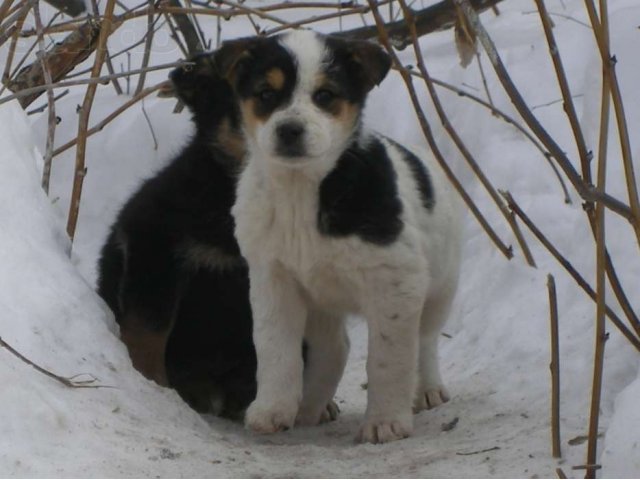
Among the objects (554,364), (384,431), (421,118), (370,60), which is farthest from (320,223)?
(554,364)

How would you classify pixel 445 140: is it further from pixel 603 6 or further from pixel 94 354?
pixel 603 6

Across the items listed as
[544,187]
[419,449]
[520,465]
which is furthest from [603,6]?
[544,187]

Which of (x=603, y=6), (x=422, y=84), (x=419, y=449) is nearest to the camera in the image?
(x=603, y=6)

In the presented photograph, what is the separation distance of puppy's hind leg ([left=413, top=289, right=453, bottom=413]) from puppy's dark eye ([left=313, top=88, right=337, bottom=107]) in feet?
2.92

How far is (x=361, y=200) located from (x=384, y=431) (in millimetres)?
716

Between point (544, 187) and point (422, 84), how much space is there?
1.32 m

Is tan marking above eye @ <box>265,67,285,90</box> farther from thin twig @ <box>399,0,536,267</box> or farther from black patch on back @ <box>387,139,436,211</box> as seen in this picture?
black patch on back @ <box>387,139,436,211</box>

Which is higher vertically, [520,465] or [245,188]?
[245,188]

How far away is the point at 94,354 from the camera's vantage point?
4.07m

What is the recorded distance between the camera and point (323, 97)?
4301 millimetres

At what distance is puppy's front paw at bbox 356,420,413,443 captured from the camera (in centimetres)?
427

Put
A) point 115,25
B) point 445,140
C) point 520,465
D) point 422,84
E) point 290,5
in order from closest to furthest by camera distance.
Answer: point 520,465
point 115,25
point 290,5
point 445,140
point 422,84

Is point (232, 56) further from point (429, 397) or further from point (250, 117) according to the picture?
point (429, 397)

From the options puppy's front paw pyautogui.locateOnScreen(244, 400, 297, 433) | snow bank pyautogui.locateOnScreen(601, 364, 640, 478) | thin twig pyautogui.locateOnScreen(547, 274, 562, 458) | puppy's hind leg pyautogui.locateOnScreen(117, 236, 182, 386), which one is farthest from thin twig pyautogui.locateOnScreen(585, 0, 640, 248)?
puppy's hind leg pyautogui.locateOnScreen(117, 236, 182, 386)
